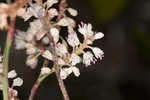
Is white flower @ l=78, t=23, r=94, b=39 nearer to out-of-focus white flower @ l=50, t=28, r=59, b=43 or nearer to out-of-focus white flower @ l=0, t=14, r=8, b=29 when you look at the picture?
out-of-focus white flower @ l=50, t=28, r=59, b=43

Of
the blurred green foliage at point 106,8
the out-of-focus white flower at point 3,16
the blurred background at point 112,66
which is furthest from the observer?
the blurred background at point 112,66

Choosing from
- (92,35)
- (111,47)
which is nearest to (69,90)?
(111,47)

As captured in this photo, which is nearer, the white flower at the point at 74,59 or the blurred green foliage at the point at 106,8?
the white flower at the point at 74,59

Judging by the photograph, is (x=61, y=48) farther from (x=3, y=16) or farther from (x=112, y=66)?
(x=112, y=66)

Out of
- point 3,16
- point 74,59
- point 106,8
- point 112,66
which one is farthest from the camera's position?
point 112,66

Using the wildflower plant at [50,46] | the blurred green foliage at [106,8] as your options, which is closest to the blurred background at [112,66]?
the blurred green foliage at [106,8]

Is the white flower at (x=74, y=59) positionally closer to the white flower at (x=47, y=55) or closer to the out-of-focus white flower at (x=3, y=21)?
the white flower at (x=47, y=55)

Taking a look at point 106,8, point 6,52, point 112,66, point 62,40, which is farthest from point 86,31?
point 112,66
